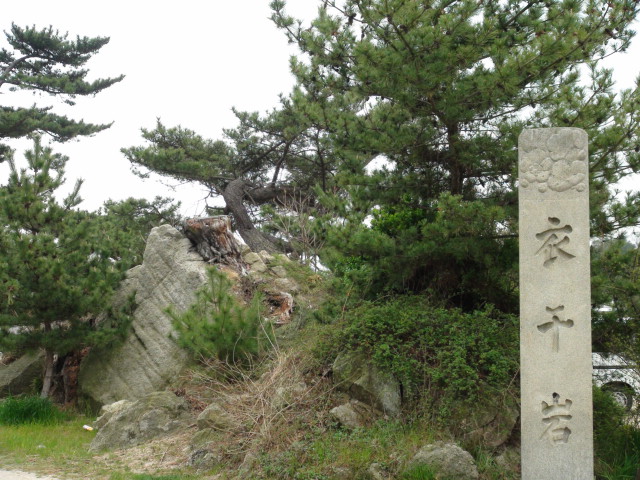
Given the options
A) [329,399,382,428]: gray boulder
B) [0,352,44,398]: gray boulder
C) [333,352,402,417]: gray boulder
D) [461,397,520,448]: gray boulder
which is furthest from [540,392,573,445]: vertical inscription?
[0,352,44,398]: gray boulder

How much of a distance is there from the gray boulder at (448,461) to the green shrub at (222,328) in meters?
3.04

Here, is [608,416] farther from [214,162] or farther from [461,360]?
[214,162]

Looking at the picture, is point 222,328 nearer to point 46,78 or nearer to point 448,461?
point 448,461

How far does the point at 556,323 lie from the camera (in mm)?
5164

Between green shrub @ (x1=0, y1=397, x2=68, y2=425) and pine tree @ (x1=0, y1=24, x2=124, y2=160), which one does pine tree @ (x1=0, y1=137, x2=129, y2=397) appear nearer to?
green shrub @ (x1=0, y1=397, x2=68, y2=425)

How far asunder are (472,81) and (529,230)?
2354 millimetres

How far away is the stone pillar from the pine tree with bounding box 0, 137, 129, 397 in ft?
22.1

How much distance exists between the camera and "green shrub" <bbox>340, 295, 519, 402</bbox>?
6.17m

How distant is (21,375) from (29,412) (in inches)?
81.5

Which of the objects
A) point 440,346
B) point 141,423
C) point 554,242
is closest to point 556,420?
point 554,242

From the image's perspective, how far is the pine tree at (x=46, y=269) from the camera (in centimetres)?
931

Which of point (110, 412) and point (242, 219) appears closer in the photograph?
point (110, 412)

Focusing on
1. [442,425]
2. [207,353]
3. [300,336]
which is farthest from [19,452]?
[442,425]

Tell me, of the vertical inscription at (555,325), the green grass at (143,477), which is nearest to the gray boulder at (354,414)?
the green grass at (143,477)
